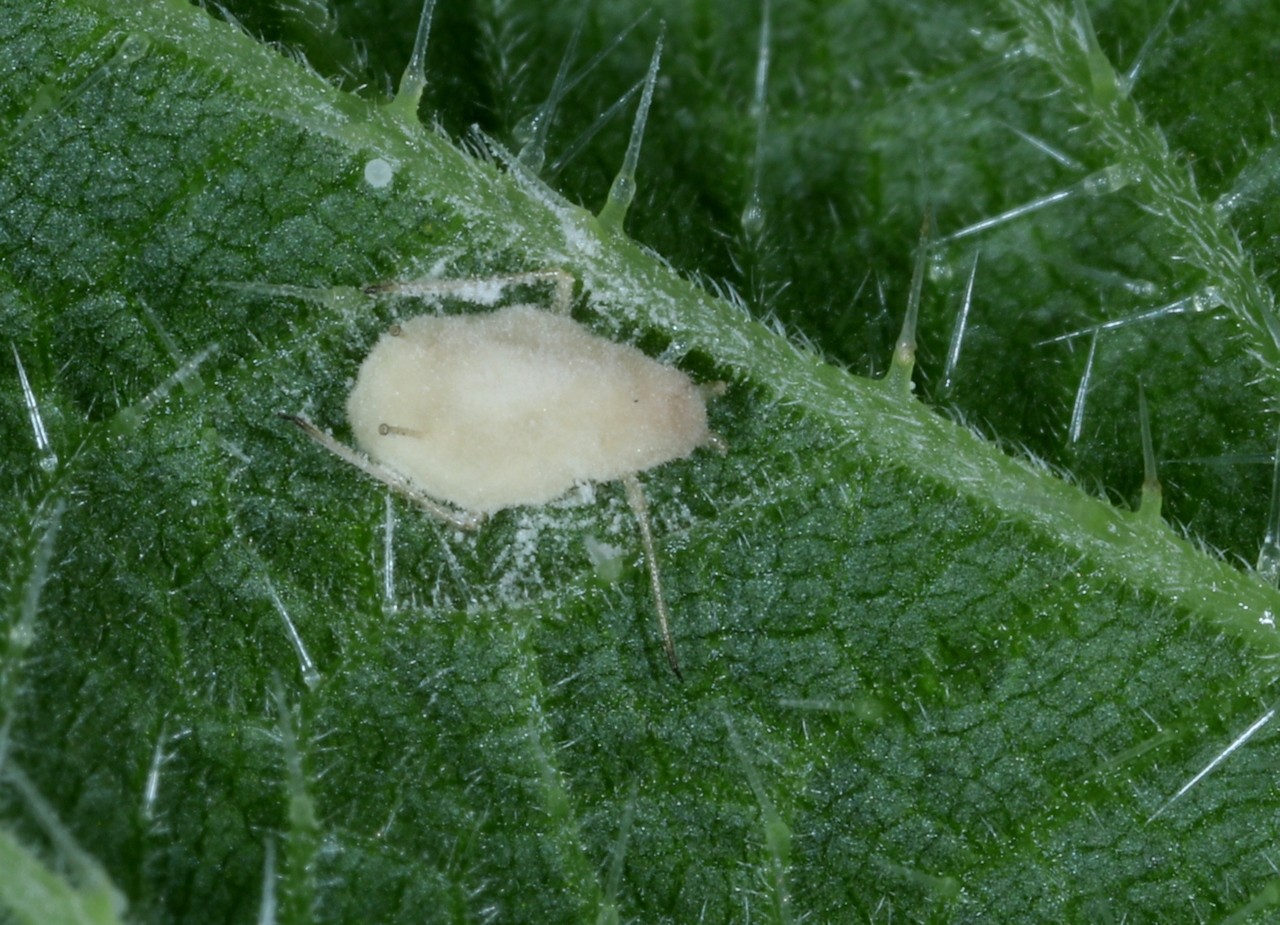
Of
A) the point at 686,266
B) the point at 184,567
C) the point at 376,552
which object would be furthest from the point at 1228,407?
the point at 184,567

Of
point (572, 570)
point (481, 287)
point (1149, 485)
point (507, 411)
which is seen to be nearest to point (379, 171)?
point (481, 287)

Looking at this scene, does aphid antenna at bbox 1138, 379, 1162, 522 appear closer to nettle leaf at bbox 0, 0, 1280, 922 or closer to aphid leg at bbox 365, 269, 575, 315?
nettle leaf at bbox 0, 0, 1280, 922

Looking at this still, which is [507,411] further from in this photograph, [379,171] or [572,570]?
[379,171]

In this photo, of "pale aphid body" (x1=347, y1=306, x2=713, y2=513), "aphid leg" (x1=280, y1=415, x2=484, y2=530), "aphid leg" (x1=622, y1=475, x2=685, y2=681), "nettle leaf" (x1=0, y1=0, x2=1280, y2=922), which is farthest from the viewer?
"pale aphid body" (x1=347, y1=306, x2=713, y2=513)

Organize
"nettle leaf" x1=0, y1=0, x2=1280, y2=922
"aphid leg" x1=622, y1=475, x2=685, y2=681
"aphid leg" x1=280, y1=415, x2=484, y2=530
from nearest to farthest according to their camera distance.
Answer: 1. "nettle leaf" x1=0, y1=0, x2=1280, y2=922
2. "aphid leg" x1=622, y1=475, x2=685, y2=681
3. "aphid leg" x1=280, y1=415, x2=484, y2=530

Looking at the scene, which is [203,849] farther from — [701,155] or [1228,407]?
[1228,407]

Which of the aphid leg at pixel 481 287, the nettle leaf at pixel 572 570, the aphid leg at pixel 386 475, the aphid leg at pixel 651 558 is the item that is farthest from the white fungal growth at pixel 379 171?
the aphid leg at pixel 651 558

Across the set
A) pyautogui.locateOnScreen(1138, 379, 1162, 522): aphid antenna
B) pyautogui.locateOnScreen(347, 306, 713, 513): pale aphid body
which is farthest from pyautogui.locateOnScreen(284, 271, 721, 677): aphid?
pyautogui.locateOnScreen(1138, 379, 1162, 522): aphid antenna
